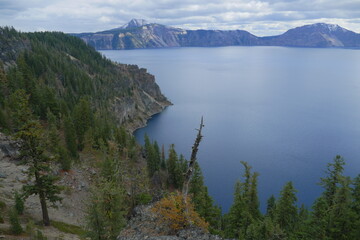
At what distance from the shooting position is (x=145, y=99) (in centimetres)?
16025

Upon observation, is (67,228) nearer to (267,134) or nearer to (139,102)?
(267,134)

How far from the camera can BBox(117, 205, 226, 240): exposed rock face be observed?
1063 inches

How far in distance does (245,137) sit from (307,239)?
266 feet

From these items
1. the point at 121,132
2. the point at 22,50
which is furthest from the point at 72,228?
the point at 22,50

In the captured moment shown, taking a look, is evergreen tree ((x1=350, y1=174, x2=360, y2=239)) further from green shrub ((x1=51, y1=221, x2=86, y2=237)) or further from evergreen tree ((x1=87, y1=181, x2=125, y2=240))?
green shrub ((x1=51, y1=221, x2=86, y2=237))


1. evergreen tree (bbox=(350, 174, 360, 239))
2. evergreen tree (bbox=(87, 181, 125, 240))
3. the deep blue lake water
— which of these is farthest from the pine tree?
the deep blue lake water

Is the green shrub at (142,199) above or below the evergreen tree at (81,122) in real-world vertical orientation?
below

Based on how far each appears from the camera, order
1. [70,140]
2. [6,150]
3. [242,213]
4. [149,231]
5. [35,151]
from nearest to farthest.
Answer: [35,151] → [149,231] → [242,213] → [6,150] → [70,140]

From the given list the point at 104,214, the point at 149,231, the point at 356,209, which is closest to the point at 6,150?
the point at 149,231

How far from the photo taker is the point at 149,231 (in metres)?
32.4

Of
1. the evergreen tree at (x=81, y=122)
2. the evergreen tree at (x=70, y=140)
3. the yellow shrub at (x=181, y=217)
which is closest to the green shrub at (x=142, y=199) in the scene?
the yellow shrub at (x=181, y=217)

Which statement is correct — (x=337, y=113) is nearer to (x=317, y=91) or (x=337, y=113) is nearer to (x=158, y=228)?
(x=317, y=91)

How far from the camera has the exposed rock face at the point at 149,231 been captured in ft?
88.6

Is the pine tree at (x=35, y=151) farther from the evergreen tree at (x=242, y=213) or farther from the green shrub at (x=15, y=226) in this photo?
the evergreen tree at (x=242, y=213)
